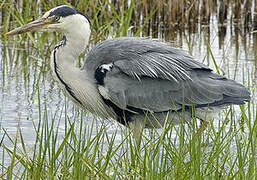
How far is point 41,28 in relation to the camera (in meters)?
4.75

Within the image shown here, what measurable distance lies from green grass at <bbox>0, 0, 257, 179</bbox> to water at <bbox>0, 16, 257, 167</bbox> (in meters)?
0.02

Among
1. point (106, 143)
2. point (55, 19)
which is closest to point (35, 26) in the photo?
point (55, 19)

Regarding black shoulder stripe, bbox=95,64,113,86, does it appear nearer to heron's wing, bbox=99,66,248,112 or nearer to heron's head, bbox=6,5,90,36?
heron's wing, bbox=99,66,248,112

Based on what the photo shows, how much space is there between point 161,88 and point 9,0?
3.74 metres

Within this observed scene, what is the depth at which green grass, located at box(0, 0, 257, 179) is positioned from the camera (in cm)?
317

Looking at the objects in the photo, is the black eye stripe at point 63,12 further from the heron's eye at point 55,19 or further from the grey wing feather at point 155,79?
the grey wing feather at point 155,79

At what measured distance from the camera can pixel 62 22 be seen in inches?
185

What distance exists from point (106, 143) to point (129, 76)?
2.20 ft

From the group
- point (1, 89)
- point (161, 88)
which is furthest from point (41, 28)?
point (1, 89)

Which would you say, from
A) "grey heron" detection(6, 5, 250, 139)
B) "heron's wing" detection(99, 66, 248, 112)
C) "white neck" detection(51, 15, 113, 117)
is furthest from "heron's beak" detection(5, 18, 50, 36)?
"heron's wing" detection(99, 66, 248, 112)

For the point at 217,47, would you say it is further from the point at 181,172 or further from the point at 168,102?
the point at 181,172

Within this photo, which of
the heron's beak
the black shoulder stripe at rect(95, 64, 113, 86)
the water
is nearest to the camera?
the black shoulder stripe at rect(95, 64, 113, 86)

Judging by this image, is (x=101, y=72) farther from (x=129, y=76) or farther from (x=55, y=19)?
(x=55, y=19)

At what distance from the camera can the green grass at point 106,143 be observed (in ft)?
10.4
